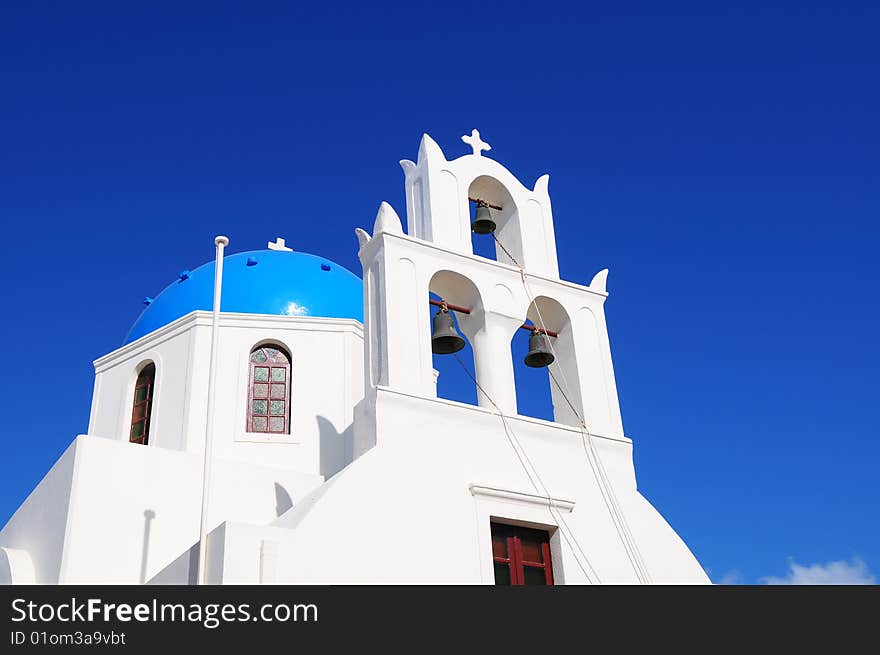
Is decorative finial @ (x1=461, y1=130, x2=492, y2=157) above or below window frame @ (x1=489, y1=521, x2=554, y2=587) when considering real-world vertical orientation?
above

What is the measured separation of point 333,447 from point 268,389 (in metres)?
1.37

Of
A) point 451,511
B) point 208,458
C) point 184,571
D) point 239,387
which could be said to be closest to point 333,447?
point 239,387

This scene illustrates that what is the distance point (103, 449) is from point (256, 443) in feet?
9.19

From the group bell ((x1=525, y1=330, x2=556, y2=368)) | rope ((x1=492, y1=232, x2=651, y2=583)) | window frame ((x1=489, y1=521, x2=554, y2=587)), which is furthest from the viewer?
bell ((x1=525, y1=330, x2=556, y2=368))

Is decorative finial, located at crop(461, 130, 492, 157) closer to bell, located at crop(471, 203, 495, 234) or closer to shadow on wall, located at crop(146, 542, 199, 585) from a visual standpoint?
bell, located at crop(471, 203, 495, 234)

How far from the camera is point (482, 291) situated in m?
10.8

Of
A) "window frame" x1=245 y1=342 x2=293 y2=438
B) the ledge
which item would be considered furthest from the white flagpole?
"window frame" x1=245 y1=342 x2=293 y2=438

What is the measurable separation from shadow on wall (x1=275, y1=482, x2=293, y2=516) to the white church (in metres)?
0.05

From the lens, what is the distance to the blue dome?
14.3 m

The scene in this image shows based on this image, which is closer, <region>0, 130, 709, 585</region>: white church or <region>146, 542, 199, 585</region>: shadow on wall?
<region>146, 542, 199, 585</region>: shadow on wall

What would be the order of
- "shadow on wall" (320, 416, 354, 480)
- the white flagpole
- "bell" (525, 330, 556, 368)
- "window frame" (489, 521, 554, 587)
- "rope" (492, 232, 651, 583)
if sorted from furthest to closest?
"shadow on wall" (320, 416, 354, 480)
"bell" (525, 330, 556, 368)
"rope" (492, 232, 651, 583)
"window frame" (489, 521, 554, 587)
the white flagpole

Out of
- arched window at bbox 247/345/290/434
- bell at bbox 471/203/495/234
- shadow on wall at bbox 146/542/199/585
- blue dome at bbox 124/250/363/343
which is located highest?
blue dome at bbox 124/250/363/343
